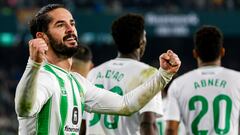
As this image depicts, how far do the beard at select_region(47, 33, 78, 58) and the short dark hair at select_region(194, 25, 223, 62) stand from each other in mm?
1866

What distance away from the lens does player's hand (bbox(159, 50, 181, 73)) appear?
521 centimetres

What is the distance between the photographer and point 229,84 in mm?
6844

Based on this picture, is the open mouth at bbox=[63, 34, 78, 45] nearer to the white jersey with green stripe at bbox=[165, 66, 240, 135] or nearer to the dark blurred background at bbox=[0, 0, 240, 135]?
the white jersey with green stripe at bbox=[165, 66, 240, 135]

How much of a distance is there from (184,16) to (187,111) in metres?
18.4

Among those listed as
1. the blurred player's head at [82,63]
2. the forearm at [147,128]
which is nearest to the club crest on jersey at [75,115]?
the forearm at [147,128]

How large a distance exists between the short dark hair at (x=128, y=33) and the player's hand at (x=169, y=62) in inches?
62.9

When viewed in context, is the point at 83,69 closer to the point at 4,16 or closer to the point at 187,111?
the point at 187,111

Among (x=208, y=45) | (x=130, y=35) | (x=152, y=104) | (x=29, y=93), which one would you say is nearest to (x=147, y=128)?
(x=152, y=104)

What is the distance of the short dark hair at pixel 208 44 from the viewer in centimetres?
697

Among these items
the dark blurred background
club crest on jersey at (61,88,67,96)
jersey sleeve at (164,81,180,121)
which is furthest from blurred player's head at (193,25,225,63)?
the dark blurred background

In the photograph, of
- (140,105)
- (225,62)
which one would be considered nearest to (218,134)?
(140,105)

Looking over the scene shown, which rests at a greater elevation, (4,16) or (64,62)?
(4,16)

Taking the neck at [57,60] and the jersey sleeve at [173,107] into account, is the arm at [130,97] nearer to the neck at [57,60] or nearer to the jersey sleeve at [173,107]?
the neck at [57,60]

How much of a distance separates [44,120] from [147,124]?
5.22 ft
